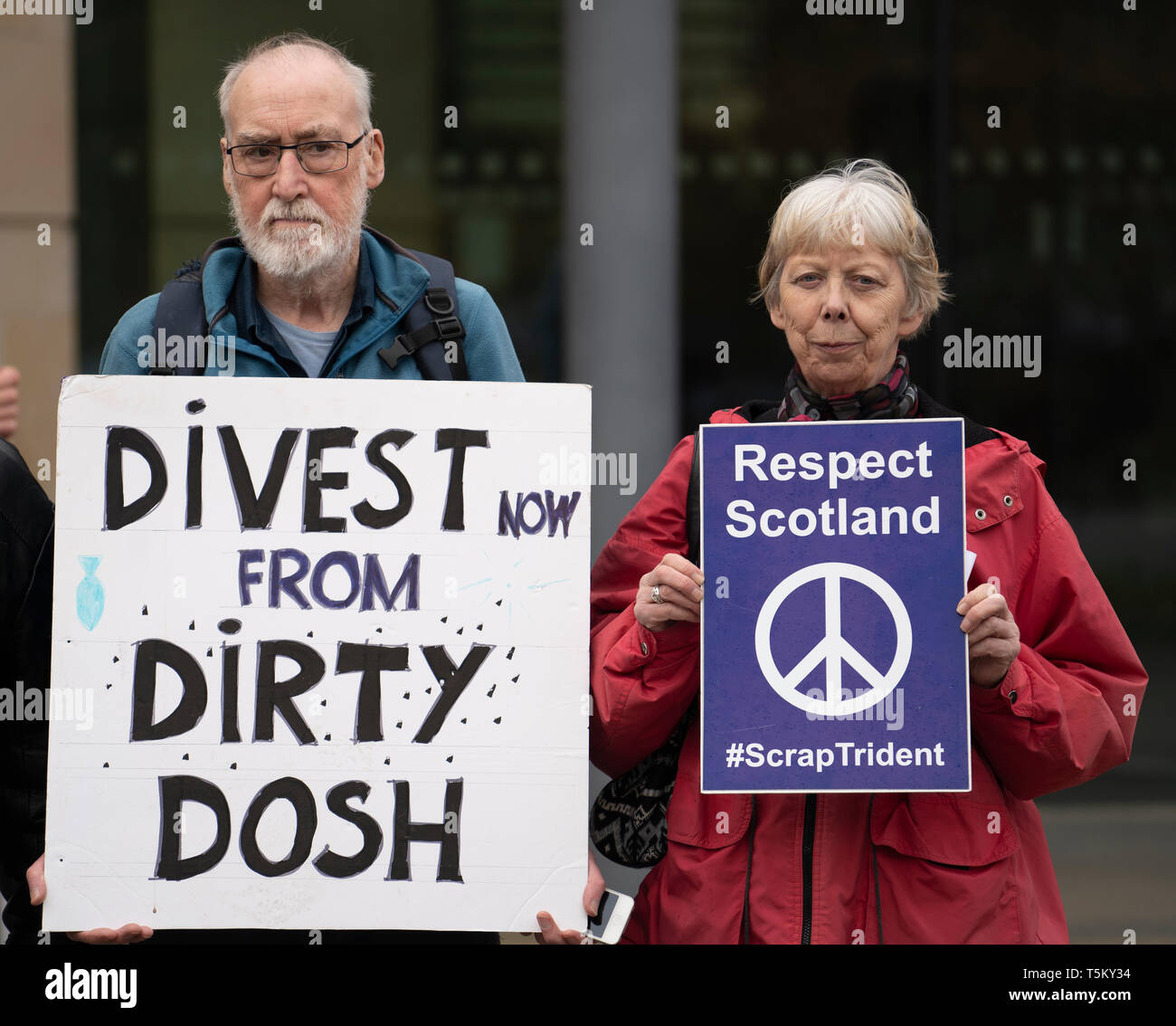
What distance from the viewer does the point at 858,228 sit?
7.96 ft

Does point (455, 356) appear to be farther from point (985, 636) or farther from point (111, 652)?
point (985, 636)

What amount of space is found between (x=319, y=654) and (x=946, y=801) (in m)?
1.03

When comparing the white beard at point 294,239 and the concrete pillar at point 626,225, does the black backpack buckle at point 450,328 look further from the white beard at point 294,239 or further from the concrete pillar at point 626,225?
the concrete pillar at point 626,225

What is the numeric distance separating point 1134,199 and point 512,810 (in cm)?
538

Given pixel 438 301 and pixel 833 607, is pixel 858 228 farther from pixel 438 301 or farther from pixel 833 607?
pixel 438 301

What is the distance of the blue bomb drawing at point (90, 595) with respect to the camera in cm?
245

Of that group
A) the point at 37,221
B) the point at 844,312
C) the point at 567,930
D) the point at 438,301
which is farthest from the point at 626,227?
the point at 37,221

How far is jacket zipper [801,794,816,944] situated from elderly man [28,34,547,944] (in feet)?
2.01

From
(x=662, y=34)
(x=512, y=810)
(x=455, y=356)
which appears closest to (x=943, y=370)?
(x=662, y=34)

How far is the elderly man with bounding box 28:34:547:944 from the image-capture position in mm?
2670

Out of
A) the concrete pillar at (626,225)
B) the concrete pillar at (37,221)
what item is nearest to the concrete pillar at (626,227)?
the concrete pillar at (626,225)

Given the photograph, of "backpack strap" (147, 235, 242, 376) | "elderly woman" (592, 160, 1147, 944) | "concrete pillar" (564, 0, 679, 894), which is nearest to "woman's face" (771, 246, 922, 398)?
"elderly woman" (592, 160, 1147, 944)

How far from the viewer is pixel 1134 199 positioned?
22.3 feet

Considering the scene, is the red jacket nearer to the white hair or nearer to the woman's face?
the woman's face
